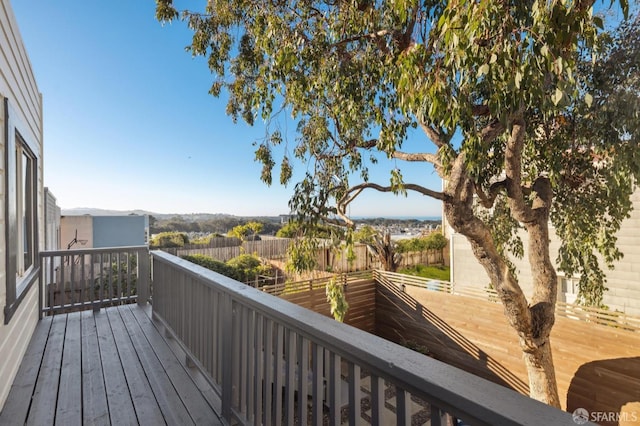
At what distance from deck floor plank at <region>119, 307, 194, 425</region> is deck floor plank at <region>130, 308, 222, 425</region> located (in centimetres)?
3

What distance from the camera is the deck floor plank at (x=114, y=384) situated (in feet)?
6.80

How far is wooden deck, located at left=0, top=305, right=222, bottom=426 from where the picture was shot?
6.84 ft

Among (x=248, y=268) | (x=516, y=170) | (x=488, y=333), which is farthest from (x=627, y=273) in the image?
(x=248, y=268)

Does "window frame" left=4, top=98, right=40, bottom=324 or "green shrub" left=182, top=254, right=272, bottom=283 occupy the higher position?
"window frame" left=4, top=98, right=40, bottom=324

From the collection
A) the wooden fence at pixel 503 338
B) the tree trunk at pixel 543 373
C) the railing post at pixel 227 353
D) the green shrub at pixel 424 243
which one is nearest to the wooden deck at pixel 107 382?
the railing post at pixel 227 353

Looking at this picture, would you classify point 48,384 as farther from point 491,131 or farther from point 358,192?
point 491,131

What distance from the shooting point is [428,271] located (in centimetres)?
1394

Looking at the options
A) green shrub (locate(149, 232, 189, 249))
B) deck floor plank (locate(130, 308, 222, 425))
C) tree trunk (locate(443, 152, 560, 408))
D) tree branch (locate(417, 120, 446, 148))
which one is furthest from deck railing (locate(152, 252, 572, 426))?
green shrub (locate(149, 232, 189, 249))

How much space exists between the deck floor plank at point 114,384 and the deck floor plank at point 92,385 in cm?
3

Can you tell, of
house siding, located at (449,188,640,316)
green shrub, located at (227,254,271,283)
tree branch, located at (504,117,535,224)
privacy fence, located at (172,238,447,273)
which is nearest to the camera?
tree branch, located at (504,117,535,224)

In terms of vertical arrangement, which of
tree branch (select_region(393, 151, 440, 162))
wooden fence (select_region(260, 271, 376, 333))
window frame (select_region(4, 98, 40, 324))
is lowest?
wooden fence (select_region(260, 271, 376, 333))

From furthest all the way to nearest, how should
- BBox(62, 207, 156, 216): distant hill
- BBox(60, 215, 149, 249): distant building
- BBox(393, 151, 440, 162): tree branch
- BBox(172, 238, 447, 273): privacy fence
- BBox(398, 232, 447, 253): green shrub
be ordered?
1. BBox(62, 207, 156, 216): distant hill
2. BBox(60, 215, 149, 249): distant building
3. BBox(398, 232, 447, 253): green shrub
4. BBox(172, 238, 447, 273): privacy fence
5. BBox(393, 151, 440, 162): tree branch

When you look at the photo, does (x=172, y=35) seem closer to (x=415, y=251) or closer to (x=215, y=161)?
(x=215, y=161)

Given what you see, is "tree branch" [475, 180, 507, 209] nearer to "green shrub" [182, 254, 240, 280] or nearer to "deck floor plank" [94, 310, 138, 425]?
"deck floor plank" [94, 310, 138, 425]
